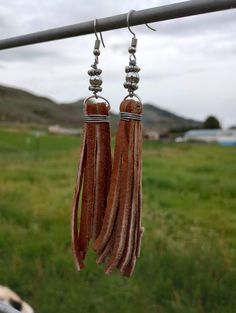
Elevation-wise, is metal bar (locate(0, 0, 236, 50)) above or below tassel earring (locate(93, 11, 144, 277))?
above

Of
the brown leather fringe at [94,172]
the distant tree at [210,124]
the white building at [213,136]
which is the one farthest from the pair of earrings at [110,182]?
the distant tree at [210,124]

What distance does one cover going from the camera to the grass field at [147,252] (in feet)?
6.97

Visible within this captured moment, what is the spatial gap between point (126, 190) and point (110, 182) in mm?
42

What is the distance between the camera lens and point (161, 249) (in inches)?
98.6

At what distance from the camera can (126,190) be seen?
88 cm

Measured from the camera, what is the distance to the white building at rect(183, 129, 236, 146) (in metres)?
6.18

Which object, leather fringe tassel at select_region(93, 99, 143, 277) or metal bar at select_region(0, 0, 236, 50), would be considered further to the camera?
leather fringe tassel at select_region(93, 99, 143, 277)

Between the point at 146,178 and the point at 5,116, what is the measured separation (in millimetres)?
4659

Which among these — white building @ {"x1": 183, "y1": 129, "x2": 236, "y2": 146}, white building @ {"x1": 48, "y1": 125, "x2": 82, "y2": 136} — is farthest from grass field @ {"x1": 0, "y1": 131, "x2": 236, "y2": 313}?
white building @ {"x1": 48, "y1": 125, "x2": 82, "y2": 136}

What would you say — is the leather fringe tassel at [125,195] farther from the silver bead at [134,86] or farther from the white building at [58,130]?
the white building at [58,130]

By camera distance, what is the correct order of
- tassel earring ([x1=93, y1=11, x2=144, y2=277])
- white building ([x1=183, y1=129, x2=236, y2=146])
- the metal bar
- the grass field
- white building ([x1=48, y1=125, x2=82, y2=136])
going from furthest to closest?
white building ([x1=48, y1=125, x2=82, y2=136]) → white building ([x1=183, y1=129, x2=236, y2=146]) → the grass field → tassel earring ([x1=93, y1=11, x2=144, y2=277]) → the metal bar

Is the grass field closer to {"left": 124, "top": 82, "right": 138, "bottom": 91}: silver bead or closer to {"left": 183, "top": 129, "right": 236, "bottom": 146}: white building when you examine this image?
{"left": 124, "top": 82, "right": 138, "bottom": 91}: silver bead

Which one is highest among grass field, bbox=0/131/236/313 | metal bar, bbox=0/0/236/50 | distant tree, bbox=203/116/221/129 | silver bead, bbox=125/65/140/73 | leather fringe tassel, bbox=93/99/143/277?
distant tree, bbox=203/116/221/129

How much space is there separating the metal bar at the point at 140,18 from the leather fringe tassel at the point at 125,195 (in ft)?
0.46
